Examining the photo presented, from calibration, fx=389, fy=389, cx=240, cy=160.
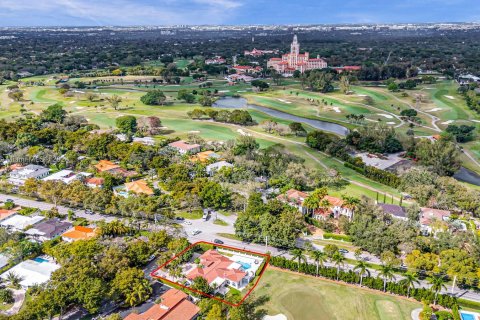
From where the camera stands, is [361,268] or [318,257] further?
[318,257]

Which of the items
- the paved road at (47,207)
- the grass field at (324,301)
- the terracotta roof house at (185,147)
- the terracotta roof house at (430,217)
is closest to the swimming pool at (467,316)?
the grass field at (324,301)

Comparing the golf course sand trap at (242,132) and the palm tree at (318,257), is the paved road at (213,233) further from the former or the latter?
the golf course sand trap at (242,132)

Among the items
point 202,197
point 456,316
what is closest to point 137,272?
point 202,197

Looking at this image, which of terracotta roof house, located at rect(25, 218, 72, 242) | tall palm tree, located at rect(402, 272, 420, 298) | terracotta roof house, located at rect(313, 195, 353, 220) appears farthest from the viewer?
terracotta roof house, located at rect(313, 195, 353, 220)

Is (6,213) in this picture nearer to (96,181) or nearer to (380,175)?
(96,181)

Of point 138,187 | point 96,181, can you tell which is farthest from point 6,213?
point 138,187

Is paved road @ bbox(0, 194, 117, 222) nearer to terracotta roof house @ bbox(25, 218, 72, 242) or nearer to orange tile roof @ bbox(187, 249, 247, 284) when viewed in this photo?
terracotta roof house @ bbox(25, 218, 72, 242)

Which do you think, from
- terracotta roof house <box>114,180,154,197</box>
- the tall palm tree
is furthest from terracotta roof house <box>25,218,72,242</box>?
the tall palm tree

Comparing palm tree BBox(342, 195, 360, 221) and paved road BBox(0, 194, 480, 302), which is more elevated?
palm tree BBox(342, 195, 360, 221)
